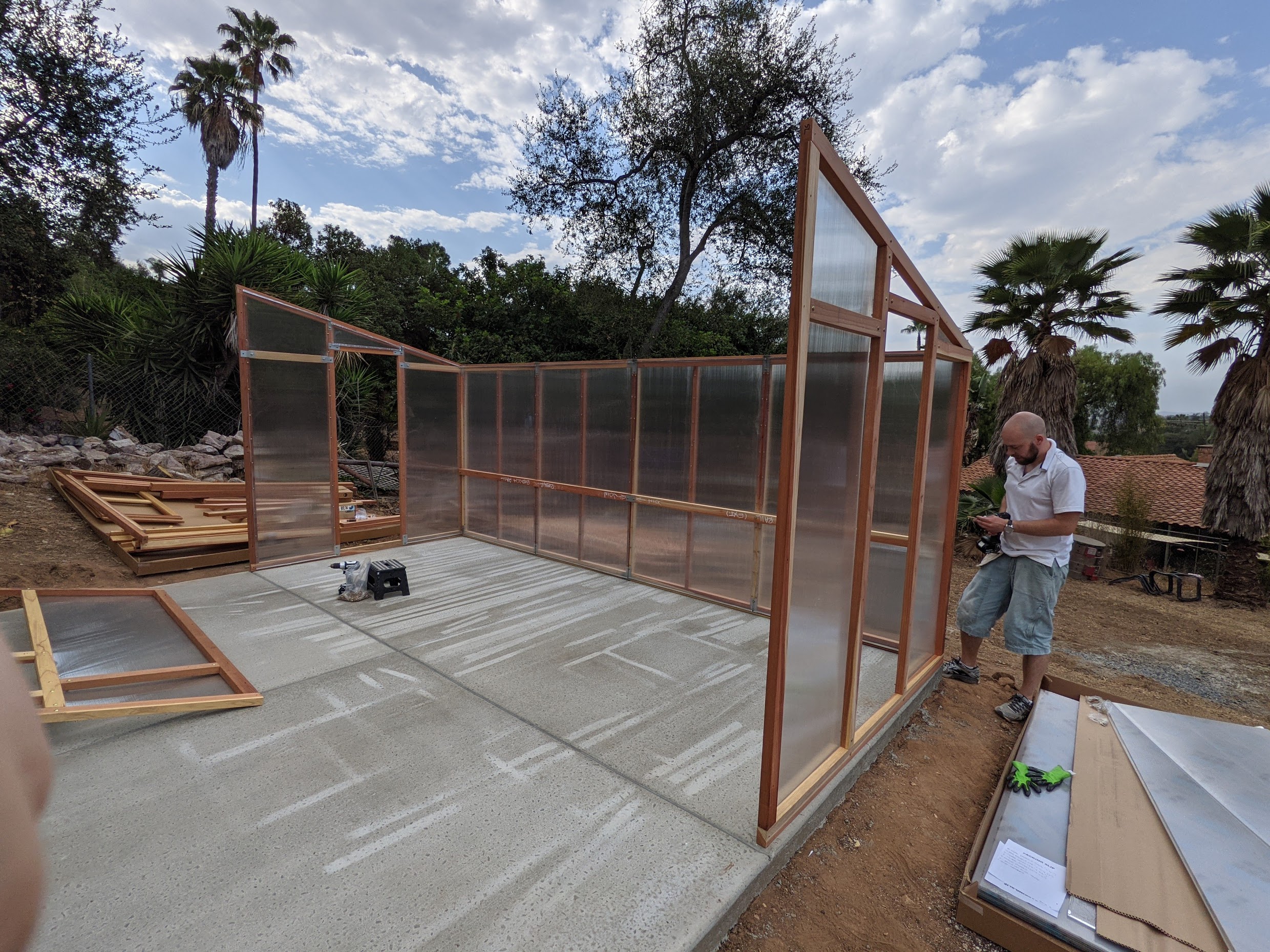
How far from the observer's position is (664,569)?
543cm

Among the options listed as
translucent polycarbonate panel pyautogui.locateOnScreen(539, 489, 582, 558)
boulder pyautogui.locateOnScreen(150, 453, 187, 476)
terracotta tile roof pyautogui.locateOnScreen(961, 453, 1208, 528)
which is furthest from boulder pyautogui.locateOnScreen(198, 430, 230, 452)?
terracotta tile roof pyautogui.locateOnScreen(961, 453, 1208, 528)

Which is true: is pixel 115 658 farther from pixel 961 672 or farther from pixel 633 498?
pixel 961 672

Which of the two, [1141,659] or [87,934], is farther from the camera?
[1141,659]

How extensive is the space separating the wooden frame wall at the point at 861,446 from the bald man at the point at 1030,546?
0.45 meters

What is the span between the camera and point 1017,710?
349cm

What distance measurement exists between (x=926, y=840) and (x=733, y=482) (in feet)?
9.26

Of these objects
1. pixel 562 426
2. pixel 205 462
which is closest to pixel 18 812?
pixel 562 426

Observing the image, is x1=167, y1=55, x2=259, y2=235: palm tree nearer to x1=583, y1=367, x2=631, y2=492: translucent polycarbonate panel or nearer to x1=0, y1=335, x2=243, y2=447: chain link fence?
x1=0, y1=335, x2=243, y2=447: chain link fence

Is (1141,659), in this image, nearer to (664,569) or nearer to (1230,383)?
(664,569)

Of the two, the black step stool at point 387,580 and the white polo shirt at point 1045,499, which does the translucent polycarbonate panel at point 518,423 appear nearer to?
the black step stool at point 387,580

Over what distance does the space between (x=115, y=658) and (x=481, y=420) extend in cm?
421

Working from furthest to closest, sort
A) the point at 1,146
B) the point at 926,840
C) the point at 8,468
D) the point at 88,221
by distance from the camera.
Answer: the point at 88,221 < the point at 1,146 < the point at 8,468 < the point at 926,840

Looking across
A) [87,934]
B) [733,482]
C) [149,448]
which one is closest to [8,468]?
[149,448]

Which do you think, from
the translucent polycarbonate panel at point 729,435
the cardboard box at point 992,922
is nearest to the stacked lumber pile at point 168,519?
the translucent polycarbonate panel at point 729,435
